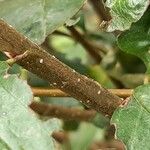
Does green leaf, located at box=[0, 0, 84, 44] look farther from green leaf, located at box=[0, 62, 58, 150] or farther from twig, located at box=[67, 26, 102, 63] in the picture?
twig, located at box=[67, 26, 102, 63]

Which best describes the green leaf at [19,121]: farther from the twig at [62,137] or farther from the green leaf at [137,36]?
the twig at [62,137]

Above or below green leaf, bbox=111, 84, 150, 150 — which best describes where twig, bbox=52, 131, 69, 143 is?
below

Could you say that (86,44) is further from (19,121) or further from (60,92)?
(19,121)

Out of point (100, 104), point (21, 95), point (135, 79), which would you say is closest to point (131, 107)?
point (100, 104)

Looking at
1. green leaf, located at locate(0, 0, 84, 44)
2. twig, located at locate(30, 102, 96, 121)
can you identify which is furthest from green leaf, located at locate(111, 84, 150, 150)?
twig, located at locate(30, 102, 96, 121)

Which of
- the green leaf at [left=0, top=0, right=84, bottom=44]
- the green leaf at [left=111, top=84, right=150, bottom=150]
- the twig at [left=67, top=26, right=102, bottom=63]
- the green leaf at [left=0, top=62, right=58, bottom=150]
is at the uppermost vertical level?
the green leaf at [left=0, top=0, right=84, bottom=44]

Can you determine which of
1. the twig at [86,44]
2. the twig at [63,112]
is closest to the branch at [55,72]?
the twig at [63,112]
